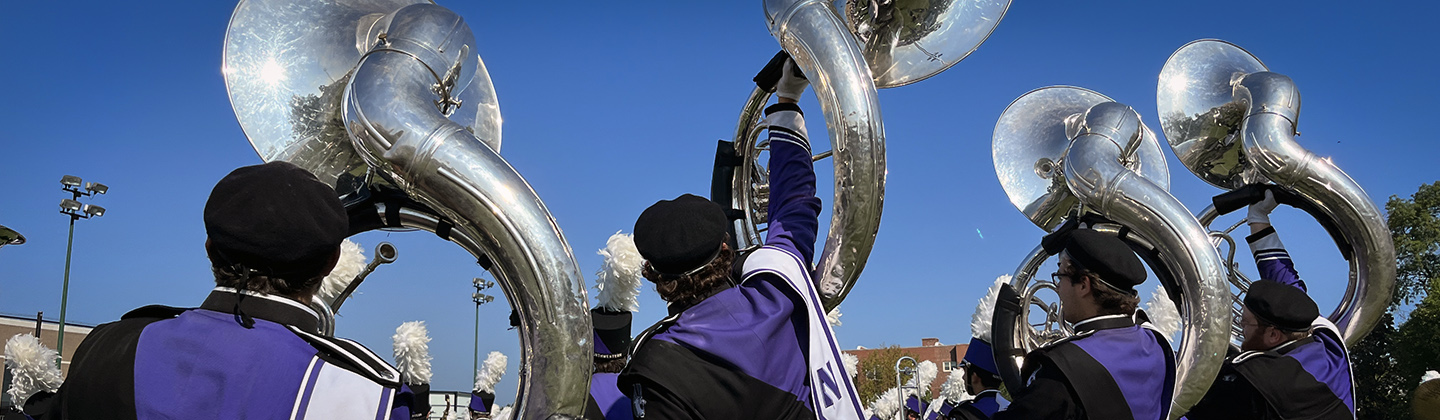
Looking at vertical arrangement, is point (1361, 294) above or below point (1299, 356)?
above

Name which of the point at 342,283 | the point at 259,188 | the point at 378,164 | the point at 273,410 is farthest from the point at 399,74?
the point at 342,283

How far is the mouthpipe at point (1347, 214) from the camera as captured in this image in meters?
5.93

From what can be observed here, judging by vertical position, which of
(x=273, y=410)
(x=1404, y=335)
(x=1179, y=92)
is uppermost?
(x=1404, y=335)

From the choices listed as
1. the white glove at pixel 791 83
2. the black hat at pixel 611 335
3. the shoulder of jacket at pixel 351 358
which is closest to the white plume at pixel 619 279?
the black hat at pixel 611 335

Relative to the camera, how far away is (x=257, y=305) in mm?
1662

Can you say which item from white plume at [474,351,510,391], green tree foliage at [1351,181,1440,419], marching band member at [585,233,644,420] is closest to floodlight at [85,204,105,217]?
white plume at [474,351,510,391]

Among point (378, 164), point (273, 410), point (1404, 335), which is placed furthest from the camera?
point (1404, 335)

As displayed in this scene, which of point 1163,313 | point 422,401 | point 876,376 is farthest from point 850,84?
point 876,376

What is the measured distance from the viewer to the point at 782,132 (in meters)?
2.87

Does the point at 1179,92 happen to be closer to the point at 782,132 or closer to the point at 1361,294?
the point at 1361,294

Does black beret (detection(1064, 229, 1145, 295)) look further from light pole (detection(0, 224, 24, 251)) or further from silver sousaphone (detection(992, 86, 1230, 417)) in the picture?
light pole (detection(0, 224, 24, 251))

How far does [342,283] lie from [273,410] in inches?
102

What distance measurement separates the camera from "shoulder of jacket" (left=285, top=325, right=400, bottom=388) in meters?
1.67

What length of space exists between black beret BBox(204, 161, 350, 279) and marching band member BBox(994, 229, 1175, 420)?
2.03 meters
